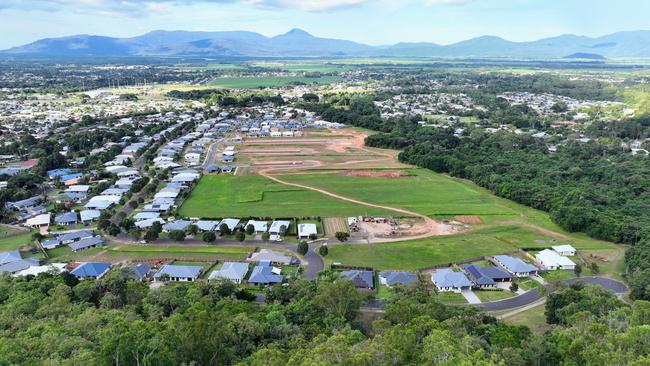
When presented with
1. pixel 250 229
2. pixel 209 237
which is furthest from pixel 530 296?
pixel 209 237

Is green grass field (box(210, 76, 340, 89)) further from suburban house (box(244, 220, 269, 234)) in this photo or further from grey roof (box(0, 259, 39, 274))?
grey roof (box(0, 259, 39, 274))

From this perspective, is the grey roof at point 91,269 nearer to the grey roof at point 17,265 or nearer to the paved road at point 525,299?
the grey roof at point 17,265

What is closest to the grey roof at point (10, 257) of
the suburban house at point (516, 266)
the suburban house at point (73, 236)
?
the suburban house at point (73, 236)

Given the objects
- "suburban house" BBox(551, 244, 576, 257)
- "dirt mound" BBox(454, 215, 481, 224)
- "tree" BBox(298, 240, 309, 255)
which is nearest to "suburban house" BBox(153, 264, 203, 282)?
"tree" BBox(298, 240, 309, 255)

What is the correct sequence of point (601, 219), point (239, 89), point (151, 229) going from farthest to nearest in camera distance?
point (239, 89)
point (601, 219)
point (151, 229)

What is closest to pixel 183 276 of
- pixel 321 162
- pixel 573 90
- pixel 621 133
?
pixel 321 162

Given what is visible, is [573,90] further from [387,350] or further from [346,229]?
[387,350]
